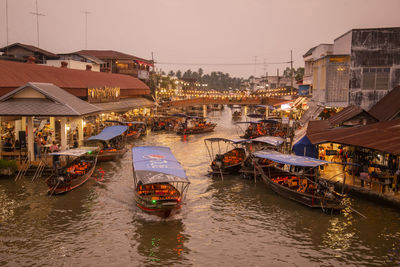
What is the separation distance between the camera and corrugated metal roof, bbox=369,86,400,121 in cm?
2268

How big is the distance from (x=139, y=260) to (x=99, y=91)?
27.6 m

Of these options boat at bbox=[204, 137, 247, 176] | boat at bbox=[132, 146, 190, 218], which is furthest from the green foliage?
boat at bbox=[204, 137, 247, 176]

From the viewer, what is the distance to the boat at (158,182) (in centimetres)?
1584

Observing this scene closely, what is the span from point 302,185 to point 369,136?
15.0 ft

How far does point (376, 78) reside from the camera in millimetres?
26500

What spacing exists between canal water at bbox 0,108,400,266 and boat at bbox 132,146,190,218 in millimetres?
788

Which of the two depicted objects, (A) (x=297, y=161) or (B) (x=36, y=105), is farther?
(B) (x=36, y=105)

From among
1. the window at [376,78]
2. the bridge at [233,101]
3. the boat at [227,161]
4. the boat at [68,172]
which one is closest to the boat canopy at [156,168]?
the boat at [68,172]

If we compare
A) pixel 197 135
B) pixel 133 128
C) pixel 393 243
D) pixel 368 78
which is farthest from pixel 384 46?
pixel 133 128

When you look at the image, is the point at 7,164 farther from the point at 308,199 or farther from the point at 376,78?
the point at 376,78

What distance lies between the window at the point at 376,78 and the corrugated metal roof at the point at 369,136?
619cm

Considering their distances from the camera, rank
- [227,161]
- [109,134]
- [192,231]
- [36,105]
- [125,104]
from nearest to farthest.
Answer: [192,231] → [36,105] → [227,161] → [109,134] → [125,104]

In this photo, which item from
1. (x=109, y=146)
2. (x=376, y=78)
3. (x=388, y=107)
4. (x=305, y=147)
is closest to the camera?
(x=305, y=147)

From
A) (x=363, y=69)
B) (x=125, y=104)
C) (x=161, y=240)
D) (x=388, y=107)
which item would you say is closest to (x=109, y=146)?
(x=125, y=104)
